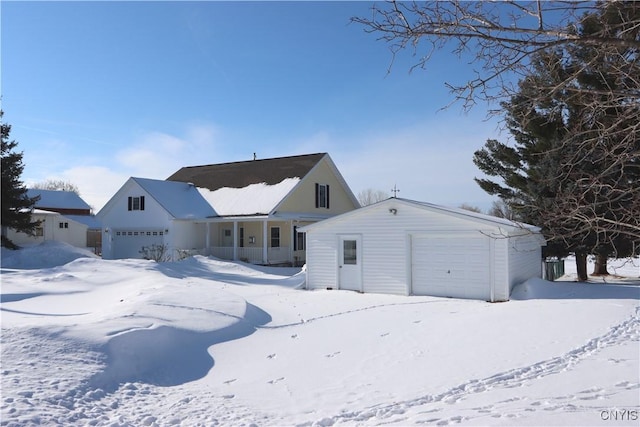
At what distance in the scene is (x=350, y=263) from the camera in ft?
57.4

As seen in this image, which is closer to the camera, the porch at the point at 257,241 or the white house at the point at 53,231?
the porch at the point at 257,241

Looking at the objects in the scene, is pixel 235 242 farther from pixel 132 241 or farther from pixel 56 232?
pixel 56 232

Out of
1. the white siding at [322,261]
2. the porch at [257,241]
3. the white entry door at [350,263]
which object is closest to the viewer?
the white entry door at [350,263]

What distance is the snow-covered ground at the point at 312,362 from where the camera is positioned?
224 inches

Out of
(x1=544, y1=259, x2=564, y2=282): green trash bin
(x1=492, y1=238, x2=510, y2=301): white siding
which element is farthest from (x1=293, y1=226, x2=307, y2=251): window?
(x1=492, y1=238, x2=510, y2=301): white siding

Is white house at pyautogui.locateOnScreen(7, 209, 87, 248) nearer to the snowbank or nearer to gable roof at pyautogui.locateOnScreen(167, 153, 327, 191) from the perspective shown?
the snowbank

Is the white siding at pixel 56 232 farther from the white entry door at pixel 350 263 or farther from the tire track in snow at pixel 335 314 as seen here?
the tire track in snow at pixel 335 314

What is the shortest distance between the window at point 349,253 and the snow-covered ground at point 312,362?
3.58 m

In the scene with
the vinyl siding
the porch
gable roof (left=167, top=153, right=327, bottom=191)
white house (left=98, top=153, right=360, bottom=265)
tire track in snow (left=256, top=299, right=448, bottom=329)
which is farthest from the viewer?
gable roof (left=167, top=153, right=327, bottom=191)

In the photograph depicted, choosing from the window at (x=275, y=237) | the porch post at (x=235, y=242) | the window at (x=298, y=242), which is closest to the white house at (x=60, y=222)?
the porch post at (x=235, y=242)

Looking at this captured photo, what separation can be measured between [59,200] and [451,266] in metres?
44.6

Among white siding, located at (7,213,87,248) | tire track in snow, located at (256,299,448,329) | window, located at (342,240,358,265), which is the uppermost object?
white siding, located at (7,213,87,248)

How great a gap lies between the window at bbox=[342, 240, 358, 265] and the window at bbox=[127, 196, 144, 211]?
639 inches

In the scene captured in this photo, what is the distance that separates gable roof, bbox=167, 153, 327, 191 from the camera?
1130 inches
